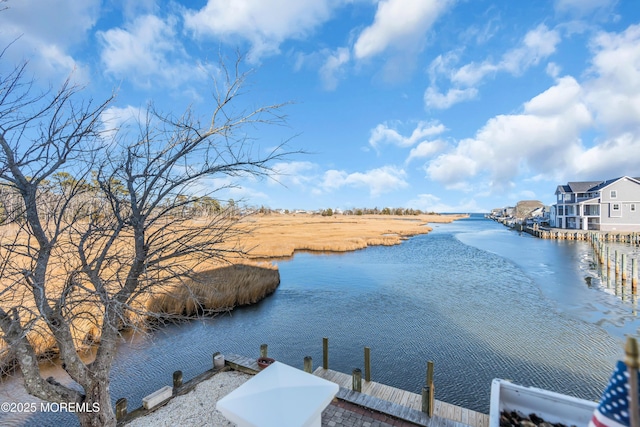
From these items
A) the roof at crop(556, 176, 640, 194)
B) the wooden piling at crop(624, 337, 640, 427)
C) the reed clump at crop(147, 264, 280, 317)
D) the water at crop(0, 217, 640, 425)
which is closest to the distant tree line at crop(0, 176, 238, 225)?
the water at crop(0, 217, 640, 425)

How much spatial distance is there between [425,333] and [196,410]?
9.84 m

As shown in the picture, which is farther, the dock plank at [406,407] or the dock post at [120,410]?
the dock post at [120,410]

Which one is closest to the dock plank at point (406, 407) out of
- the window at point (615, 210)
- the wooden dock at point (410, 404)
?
the wooden dock at point (410, 404)

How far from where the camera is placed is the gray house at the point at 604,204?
136ft

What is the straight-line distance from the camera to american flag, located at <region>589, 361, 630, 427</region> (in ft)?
6.04

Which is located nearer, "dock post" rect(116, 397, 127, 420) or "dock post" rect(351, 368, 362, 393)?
"dock post" rect(116, 397, 127, 420)

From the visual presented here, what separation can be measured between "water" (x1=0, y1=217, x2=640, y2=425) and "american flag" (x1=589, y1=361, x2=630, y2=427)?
25.4 ft

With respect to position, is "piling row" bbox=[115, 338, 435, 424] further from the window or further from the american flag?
the window

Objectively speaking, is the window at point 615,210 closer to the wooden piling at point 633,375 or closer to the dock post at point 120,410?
the wooden piling at point 633,375

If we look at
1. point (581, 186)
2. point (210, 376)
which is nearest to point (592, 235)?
point (581, 186)

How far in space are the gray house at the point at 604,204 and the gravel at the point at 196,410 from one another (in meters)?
55.6

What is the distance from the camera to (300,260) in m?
30.0

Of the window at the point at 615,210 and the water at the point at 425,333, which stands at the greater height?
the window at the point at 615,210

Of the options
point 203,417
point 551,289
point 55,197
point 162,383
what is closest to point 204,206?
point 55,197
